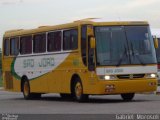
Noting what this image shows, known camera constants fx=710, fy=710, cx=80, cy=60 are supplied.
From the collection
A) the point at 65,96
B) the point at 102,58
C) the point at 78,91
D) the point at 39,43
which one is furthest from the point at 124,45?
the point at 65,96

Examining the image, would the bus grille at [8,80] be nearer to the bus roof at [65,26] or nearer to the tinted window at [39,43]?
the bus roof at [65,26]

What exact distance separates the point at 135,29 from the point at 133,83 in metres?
2.06

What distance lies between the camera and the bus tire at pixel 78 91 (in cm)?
2598

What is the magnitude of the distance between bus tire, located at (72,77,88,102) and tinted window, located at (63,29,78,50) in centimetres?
124

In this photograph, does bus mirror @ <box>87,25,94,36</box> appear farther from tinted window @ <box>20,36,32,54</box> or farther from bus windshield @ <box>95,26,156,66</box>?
tinted window @ <box>20,36,32,54</box>

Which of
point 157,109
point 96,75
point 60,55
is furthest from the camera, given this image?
point 60,55

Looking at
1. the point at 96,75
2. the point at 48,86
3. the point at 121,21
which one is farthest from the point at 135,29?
the point at 48,86

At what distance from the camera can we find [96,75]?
2488 centimetres

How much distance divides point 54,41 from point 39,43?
5.31 feet

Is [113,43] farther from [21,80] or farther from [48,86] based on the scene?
[21,80]

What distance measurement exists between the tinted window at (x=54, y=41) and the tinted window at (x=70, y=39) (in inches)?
21.1

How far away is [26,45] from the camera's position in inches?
1213

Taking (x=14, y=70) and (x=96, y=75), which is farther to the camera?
(x=14, y=70)

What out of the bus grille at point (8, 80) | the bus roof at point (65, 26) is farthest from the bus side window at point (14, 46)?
the bus grille at point (8, 80)
